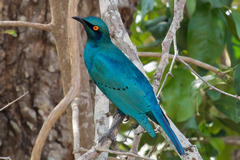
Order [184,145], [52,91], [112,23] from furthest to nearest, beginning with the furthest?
[52,91] < [112,23] < [184,145]

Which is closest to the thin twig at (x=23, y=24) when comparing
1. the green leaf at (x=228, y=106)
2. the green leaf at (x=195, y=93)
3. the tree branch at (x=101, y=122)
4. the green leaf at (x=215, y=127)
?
the tree branch at (x=101, y=122)

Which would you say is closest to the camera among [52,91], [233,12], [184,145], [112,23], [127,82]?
[184,145]

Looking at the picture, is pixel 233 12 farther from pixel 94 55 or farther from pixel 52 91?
pixel 52 91

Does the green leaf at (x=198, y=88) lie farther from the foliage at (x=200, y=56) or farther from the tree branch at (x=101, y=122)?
the tree branch at (x=101, y=122)

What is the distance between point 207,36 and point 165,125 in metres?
1.64

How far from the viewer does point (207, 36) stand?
3.43 m

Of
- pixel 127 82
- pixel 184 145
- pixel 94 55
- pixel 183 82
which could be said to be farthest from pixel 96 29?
pixel 183 82

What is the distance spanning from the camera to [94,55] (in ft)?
8.33

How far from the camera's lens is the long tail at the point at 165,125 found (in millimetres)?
1991

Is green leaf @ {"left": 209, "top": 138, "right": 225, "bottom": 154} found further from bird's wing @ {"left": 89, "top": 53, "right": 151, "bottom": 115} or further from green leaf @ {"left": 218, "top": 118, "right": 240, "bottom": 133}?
bird's wing @ {"left": 89, "top": 53, "right": 151, "bottom": 115}

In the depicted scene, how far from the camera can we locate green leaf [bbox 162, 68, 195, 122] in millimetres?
3285

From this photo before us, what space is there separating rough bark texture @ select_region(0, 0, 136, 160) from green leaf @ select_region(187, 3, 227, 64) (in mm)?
1191

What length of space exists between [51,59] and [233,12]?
1991 millimetres

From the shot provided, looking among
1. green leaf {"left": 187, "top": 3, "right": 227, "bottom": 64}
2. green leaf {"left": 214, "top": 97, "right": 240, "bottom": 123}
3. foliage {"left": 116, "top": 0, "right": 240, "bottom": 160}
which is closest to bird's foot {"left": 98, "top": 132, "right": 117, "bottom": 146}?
foliage {"left": 116, "top": 0, "right": 240, "bottom": 160}
